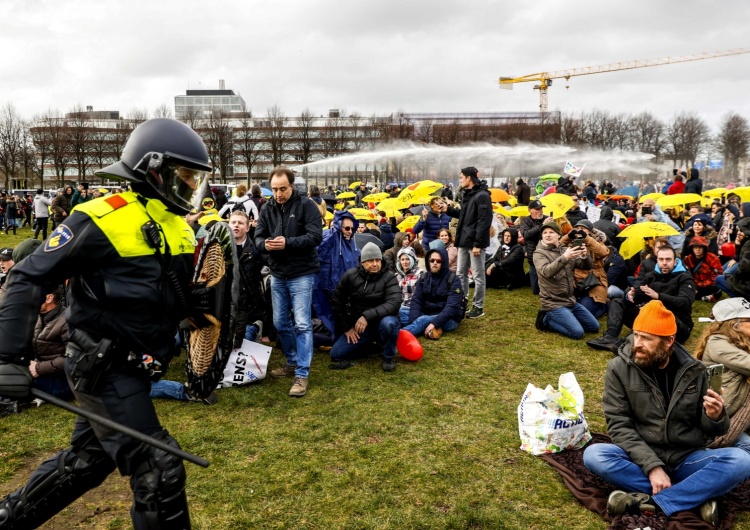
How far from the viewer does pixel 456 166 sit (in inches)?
1673

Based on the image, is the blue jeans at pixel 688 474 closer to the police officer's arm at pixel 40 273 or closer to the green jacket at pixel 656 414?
Answer: the green jacket at pixel 656 414

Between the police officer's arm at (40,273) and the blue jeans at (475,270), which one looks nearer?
the police officer's arm at (40,273)

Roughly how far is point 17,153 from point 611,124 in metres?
53.8

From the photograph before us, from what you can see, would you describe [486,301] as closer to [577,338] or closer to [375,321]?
[577,338]

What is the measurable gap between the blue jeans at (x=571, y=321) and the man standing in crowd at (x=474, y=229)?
125 cm

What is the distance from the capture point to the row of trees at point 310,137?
4756 cm

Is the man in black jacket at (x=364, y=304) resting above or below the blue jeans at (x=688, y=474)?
above

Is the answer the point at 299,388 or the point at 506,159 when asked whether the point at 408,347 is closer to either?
the point at 299,388

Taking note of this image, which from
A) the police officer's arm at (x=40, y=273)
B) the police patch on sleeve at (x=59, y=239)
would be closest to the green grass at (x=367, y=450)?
the police officer's arm at (x=40, y=273)

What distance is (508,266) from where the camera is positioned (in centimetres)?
1127

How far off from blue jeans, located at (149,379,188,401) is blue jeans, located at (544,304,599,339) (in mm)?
5032

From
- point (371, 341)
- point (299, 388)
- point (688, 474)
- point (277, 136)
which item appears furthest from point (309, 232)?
point (277, 136)

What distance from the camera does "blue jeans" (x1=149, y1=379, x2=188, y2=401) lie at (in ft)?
18.7

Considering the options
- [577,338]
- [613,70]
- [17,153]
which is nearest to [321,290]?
[577,338]
